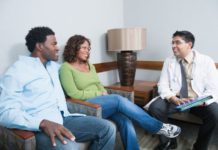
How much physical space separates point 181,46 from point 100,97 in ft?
3.03

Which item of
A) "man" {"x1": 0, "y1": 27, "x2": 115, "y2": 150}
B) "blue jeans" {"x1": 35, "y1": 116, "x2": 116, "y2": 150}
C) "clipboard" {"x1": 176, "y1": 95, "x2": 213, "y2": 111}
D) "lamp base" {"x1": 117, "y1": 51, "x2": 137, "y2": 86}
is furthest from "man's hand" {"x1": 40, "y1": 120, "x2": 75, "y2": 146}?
"lamp base" {"x1": 117, "y1": 51, "x2": 137, "y2": 86}

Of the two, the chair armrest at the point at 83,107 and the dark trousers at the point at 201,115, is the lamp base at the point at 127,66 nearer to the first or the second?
the dark trousers at the point at 201,115

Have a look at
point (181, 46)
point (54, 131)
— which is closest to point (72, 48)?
point (54, 131)

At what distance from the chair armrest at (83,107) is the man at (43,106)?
0.26 feet

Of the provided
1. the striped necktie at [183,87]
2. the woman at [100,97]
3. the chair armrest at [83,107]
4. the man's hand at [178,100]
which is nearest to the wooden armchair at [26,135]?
the chair armrest at [83,107]

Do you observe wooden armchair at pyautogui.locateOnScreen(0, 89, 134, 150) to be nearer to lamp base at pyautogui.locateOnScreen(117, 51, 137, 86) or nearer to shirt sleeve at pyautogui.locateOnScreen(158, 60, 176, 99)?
shirt sleeve at pyautogui.locateOnScreen(158, 60, 176, 99)

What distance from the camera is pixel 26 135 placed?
1.12 metres

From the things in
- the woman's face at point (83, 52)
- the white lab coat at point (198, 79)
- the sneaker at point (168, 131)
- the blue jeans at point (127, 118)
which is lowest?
the sneaker at point (168, 131)

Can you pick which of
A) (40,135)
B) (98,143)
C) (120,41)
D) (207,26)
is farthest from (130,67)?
(40,135)

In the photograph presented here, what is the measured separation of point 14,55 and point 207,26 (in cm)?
207

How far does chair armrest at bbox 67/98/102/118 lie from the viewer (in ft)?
5.08

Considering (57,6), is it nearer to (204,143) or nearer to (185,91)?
(185,91)

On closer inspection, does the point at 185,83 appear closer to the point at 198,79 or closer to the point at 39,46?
the point at 198,79

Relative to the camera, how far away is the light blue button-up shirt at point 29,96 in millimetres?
1217
